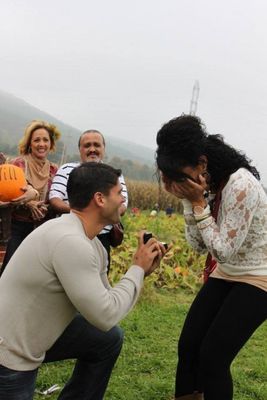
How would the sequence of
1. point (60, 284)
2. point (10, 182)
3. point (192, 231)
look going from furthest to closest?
→ 1. point (10, 182)
2. point (192, 231)
3. point (60, 284)

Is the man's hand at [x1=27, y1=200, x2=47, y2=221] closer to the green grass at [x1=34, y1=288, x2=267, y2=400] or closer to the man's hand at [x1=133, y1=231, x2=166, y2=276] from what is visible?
the green grass at [x1=34, y1=288, x2=267, y2=400]

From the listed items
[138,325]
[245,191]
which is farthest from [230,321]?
[138,325]

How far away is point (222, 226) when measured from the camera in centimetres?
253

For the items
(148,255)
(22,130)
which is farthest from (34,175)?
(22,130)

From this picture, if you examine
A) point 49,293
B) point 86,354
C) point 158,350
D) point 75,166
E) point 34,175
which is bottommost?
point 158,350

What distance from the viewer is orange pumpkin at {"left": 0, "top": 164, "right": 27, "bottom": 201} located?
13.2 feet

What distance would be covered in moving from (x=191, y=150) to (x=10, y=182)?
1.92 meters

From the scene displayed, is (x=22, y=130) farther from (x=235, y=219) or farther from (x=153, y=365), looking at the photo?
(x=235, y=219)

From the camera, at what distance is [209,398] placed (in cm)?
258

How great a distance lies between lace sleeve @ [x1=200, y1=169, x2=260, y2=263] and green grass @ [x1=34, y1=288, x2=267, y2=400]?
1.43 m

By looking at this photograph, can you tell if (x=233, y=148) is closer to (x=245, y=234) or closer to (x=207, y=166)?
(x=207, y=166)

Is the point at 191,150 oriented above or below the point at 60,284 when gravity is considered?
above

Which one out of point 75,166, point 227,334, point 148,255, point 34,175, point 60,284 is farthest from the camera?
point 34,175

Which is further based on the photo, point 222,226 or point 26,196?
point 26,196
